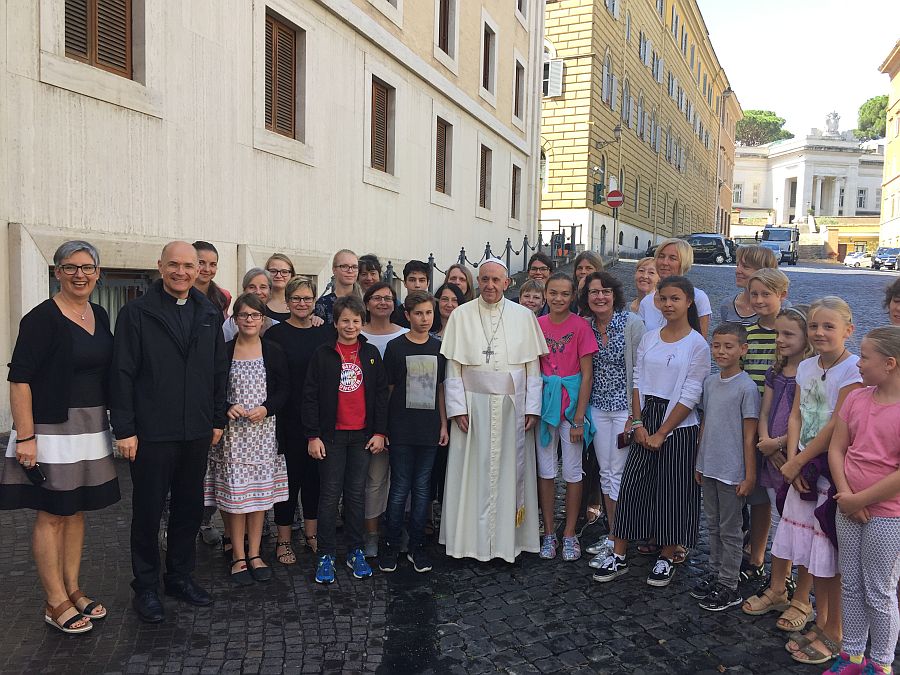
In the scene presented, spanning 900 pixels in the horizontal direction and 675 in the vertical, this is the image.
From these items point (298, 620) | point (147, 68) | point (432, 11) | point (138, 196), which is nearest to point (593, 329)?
point (298, 620)

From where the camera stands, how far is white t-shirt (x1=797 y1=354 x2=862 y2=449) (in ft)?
12.2

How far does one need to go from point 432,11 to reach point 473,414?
12565 millimetres

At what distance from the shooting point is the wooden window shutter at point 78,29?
23.1 ft

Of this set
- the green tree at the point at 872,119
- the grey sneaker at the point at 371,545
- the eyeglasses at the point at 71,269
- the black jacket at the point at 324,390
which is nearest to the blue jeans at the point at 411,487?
the grey sneaker at the point at 371,545

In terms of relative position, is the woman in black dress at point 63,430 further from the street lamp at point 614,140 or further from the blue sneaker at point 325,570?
the street lamp at point 614,140

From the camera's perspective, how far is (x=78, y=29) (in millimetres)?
7145

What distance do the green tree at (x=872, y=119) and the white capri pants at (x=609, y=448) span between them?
371 feet

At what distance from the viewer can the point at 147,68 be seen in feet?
25.5

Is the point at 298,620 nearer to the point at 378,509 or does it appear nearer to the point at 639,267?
the point at 378,509

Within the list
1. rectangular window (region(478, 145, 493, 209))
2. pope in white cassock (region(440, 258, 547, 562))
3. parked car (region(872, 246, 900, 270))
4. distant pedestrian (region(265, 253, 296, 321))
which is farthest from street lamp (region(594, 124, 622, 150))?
pope in white cassock (region(440, 258, 547, 562))

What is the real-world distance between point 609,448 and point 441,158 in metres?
12.9

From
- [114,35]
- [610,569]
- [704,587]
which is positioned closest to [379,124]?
[114,35]

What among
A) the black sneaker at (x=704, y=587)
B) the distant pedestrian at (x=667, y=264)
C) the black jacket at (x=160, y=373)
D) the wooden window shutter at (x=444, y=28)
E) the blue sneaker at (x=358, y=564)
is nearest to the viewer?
the black jacket at (x=160, y=373)

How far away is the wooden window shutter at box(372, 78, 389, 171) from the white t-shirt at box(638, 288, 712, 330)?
8.65 metres
